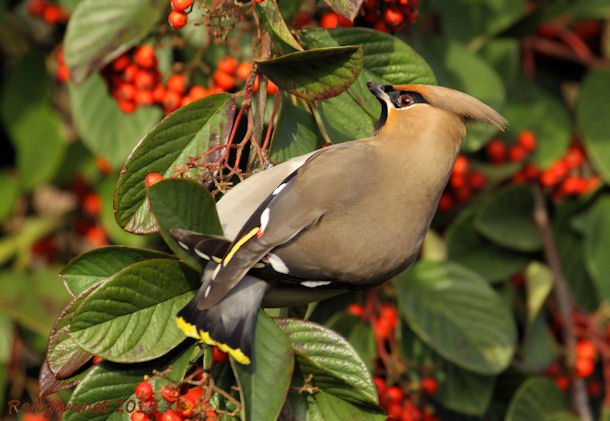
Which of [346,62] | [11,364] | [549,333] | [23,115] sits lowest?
[549,333]

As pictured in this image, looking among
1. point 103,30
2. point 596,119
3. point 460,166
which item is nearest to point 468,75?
point 460,166

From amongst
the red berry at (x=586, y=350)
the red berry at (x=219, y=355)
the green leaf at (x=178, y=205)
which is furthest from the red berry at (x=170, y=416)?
the red berry at (x=586, y=350)

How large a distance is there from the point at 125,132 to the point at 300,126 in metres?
0.76

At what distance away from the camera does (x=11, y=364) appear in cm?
295

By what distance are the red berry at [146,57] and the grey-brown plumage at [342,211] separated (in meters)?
0.57

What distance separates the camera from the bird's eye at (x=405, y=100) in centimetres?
199

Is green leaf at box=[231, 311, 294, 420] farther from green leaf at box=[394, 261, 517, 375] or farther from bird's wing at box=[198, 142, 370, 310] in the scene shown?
green leaf at box=[394, 261, 517, 375]

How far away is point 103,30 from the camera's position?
220cm

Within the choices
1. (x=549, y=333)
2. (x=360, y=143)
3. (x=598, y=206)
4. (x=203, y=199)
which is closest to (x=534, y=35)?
(x=598, y=206)

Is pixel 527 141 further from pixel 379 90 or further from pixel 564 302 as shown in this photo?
pixel 379 90

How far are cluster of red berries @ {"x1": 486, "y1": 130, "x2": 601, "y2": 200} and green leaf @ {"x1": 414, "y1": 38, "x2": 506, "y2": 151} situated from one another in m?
0.29

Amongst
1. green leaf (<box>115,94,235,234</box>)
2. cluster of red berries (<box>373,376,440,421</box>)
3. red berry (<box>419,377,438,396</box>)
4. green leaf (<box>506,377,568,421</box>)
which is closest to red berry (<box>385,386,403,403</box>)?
cluster of red berries (<box>373,376,440,421</box>)

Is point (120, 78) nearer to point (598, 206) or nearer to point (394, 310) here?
point (394, 310)

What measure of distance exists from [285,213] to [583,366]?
1328 mm
